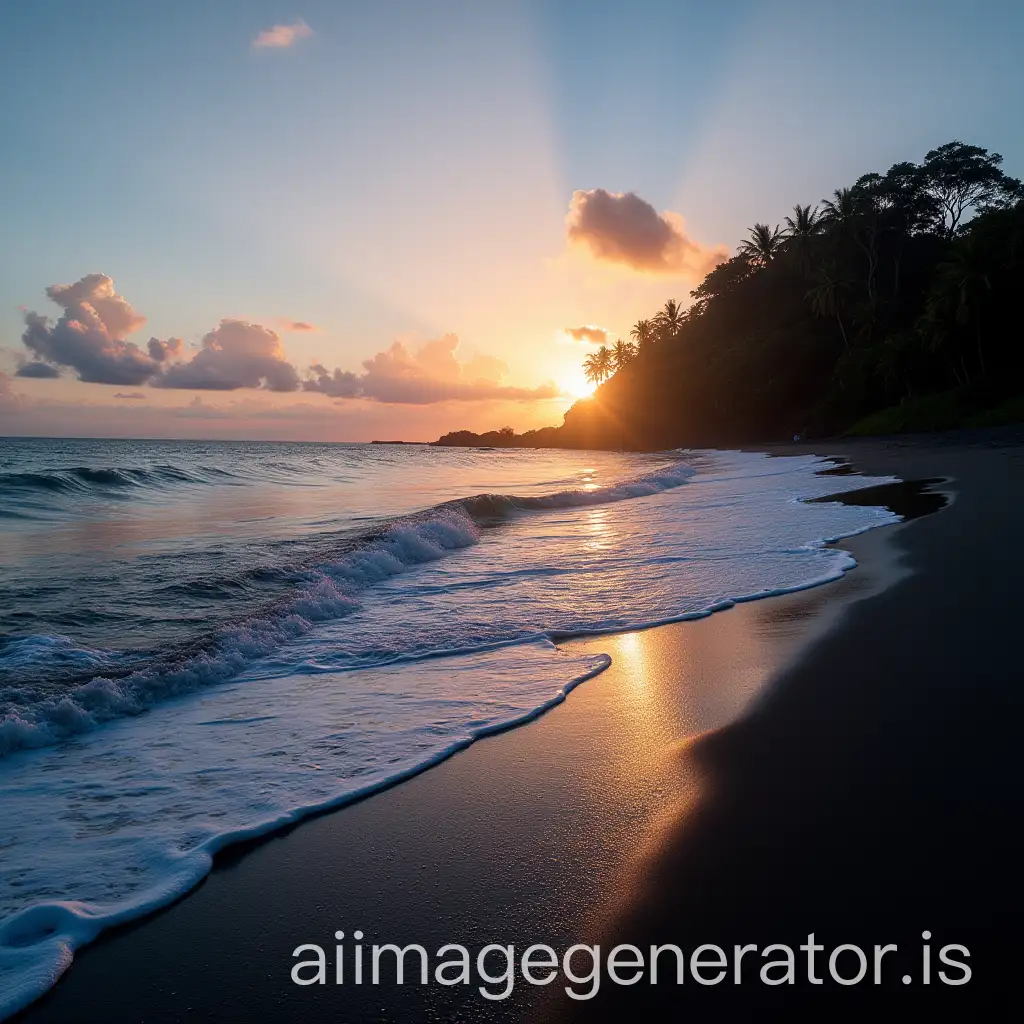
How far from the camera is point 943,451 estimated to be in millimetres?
24375

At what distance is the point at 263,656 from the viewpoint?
18.6 feet

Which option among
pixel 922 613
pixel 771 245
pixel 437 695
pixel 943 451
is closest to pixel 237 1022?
pixel 437 695

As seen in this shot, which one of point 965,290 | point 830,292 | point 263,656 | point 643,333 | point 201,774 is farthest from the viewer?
point 643,333

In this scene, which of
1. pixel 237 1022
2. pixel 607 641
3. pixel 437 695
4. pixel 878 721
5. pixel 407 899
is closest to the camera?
pixel 237 1022

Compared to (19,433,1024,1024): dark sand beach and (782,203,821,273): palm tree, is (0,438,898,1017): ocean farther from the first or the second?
(782,203,821,273): palm tree

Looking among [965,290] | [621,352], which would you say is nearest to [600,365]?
[621,352]

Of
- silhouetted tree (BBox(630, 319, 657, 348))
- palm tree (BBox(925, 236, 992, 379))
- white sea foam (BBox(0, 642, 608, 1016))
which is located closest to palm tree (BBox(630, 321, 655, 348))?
silhouetted tree (BBox(630, 319, 657, 348))

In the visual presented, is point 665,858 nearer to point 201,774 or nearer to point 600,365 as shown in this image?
point 201,774

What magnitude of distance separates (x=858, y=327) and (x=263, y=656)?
5668cm

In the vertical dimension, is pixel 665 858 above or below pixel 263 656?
below

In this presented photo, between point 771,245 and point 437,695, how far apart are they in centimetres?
7169

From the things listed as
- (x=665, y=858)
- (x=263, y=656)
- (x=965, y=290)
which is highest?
(x=965, y=290)

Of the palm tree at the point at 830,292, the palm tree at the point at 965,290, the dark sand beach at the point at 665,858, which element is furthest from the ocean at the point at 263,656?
the palm tree at the point at 830,292

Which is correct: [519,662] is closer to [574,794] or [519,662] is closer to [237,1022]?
[574,794]
